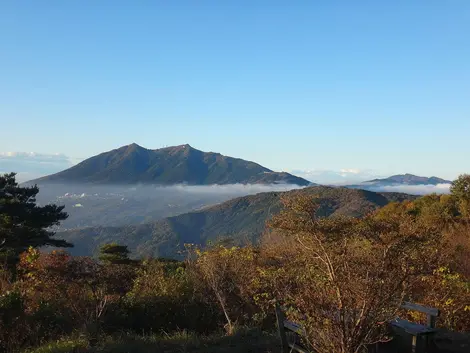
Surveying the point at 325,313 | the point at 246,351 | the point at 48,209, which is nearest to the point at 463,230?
the point at 246,351

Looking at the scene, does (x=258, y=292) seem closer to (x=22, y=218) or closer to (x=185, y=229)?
(x=22, y=218)

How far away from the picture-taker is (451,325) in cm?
802

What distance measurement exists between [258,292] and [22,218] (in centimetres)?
1984

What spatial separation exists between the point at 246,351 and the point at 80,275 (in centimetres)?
311

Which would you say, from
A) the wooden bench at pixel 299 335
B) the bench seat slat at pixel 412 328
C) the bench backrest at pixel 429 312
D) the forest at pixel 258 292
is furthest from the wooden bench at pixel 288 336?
the bench backrest at pixel 429 312

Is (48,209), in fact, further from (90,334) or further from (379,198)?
(379,198)

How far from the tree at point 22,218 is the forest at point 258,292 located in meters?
13.6

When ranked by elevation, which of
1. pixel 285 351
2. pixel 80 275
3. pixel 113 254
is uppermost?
pixel 80 275

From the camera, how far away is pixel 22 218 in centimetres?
2462

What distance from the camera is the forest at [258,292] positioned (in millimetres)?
4199

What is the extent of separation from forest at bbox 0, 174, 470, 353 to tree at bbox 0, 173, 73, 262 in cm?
1359

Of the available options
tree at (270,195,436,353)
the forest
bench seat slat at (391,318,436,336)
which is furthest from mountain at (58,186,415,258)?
tree at (270,195,436,353)

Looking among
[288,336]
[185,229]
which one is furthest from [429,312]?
[185,229]

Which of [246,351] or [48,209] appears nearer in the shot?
[246,351]
